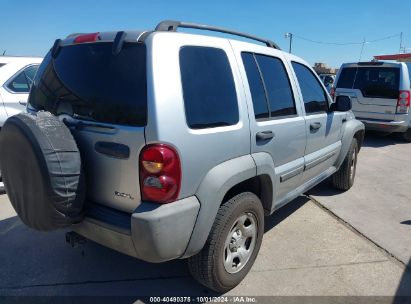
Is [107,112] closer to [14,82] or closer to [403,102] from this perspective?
[14,82]

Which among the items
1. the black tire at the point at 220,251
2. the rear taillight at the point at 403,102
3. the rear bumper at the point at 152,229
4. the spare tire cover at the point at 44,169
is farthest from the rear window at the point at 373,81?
the spare tire cover at the point at 44,169

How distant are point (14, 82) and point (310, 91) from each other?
4436 millimetres

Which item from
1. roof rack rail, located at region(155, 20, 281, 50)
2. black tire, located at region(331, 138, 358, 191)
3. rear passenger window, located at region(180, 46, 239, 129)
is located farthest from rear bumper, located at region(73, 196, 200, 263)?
black tire, located at region(331, 138, 358, 191)

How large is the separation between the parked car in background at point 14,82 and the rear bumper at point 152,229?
151 inches

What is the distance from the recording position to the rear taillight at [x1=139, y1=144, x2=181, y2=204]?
7.21 feet

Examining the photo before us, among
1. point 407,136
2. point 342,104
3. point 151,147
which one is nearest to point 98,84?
point 151,147

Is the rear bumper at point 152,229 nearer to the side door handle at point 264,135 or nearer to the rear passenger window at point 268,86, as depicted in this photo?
the side door handle at point 264,135

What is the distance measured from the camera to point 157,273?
10.5ft

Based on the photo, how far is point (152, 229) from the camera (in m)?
2.18

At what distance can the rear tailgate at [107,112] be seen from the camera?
228cm

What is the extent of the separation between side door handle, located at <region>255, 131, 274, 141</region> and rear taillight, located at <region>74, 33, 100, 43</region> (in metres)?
1.40

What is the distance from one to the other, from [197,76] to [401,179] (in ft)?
16.4

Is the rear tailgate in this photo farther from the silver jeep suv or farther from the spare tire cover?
the spare tire cover

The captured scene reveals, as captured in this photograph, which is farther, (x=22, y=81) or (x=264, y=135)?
(x=22, y=81)
